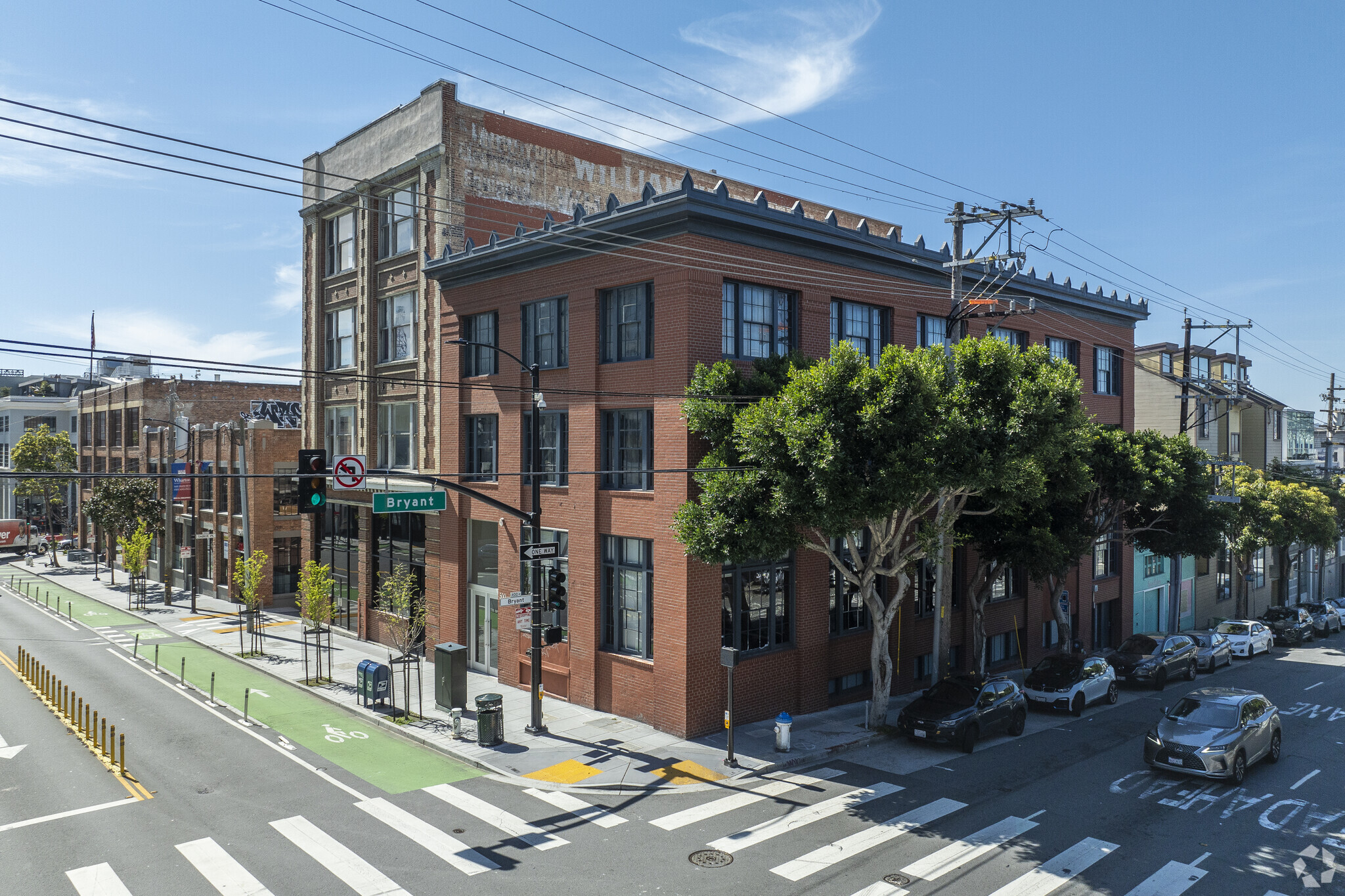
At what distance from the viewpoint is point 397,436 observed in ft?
106

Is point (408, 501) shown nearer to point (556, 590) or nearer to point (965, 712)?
point (556, 590)

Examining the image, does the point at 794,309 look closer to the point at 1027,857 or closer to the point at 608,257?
the point at 608,257

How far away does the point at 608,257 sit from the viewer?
2297 cm

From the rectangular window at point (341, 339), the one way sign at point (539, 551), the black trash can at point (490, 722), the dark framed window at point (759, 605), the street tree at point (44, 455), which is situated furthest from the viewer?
the street tree at point (44, 455)

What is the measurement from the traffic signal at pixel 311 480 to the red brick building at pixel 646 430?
368 centimetres

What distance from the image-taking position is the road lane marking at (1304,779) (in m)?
18.3

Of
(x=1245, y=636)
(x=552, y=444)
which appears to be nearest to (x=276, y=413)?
(x=552, y=444)

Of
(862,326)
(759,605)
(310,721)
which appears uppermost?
(862,326)

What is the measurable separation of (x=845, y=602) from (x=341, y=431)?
22.5 meters

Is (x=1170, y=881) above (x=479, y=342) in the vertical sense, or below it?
below

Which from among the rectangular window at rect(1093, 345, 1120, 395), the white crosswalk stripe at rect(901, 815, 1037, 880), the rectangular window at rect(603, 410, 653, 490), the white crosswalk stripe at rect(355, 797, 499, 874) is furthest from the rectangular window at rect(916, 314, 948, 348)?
the white crosswalk stripe at rect(355, 797, 499, 874)

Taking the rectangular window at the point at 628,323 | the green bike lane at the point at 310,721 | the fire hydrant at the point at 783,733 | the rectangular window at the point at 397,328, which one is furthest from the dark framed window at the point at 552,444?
the fire hydrant at the point at 783,733

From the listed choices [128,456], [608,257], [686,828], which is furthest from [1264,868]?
[128,456]

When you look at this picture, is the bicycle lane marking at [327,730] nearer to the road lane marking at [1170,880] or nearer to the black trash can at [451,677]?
the black trash can at [451,677]
